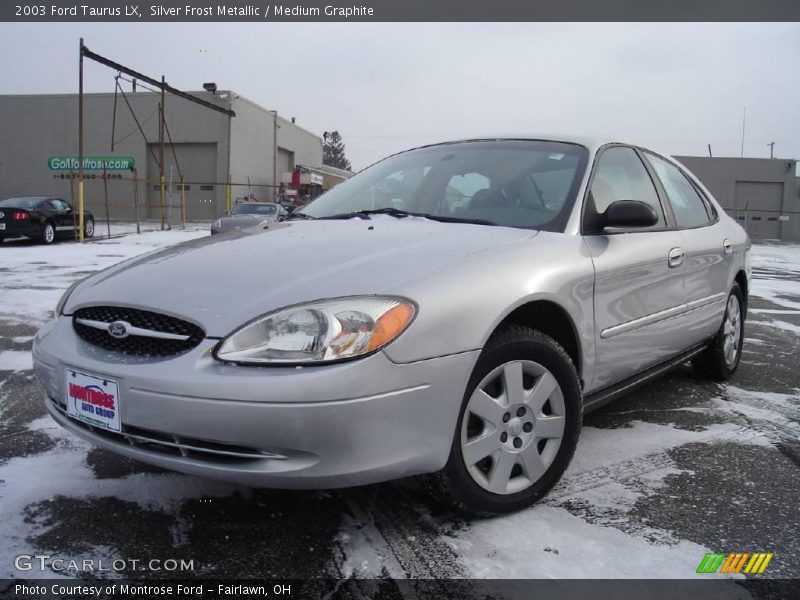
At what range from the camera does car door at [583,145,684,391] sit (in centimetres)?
268

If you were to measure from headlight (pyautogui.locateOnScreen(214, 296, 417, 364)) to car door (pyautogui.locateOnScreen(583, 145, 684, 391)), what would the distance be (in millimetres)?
1083

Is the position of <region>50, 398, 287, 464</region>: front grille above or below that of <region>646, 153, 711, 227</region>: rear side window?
below

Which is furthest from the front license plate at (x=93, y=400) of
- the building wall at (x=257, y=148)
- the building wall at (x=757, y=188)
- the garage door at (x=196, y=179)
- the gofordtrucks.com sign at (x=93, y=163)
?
the building wall at (x=757, y=188)

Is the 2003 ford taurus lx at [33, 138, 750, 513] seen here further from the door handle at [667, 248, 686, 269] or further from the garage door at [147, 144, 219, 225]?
the garage door at [147, 144, 219, 225]

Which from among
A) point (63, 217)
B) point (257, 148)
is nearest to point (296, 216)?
point (63, 217)

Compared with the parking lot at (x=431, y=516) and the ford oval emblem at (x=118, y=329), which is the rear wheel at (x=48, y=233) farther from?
the ford oval emblem at (x=118, y=329)

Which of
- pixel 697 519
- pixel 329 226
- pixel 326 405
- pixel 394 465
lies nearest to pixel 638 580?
pixel 697 519

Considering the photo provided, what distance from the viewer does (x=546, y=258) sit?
239 cm

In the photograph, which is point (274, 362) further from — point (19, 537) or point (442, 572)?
point (19, 537)

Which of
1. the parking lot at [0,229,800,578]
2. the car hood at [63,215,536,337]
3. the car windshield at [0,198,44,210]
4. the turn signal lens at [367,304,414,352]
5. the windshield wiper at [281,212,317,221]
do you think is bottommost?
the parking lot at [0,229,800,578]

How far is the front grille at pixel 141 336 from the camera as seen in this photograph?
1936 mm

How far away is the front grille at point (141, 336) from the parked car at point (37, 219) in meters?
15.0

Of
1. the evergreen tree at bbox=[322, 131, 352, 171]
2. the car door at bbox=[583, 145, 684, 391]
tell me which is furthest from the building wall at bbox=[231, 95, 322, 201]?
the evergreen tree at bbox=[322, 131, 352, 171]

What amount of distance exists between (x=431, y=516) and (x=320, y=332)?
2.75 feet
